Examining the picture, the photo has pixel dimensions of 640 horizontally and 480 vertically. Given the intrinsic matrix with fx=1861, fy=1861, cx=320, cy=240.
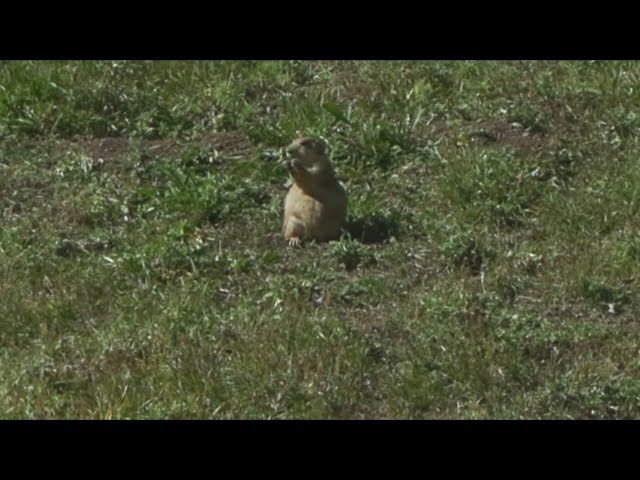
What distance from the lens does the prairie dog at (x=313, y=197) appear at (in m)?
10.3

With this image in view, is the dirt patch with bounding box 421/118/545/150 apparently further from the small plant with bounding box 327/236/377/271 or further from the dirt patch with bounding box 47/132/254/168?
the small plant with bounding box 327/236/377/271

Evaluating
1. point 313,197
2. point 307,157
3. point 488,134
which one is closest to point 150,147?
point 307,157

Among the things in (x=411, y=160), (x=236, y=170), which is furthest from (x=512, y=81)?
(x=236, y=170)

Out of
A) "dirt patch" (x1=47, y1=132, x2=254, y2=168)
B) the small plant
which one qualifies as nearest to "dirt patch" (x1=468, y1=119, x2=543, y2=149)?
"dirt patch" (x1=47, y1=132, x2=254, y2=168)

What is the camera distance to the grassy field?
862cm

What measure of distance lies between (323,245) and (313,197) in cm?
27

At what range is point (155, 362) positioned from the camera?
347 inches

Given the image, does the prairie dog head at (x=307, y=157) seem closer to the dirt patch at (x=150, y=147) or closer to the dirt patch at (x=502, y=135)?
the dirt patch at (x=150, y=147)

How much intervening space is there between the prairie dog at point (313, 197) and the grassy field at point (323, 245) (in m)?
0.12

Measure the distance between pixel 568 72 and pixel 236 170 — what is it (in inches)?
104

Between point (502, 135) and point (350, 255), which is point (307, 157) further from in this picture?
point (502, 135)

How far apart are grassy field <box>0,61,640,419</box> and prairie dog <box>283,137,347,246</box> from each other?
0.12 metres

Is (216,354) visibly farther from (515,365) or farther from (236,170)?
(236,170)

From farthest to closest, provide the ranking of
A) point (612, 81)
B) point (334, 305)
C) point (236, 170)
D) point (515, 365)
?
point (612, 81), point (236, 170), point (334, 305), point (515, 365)
